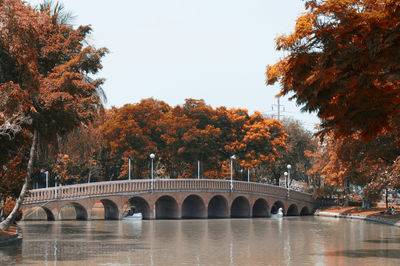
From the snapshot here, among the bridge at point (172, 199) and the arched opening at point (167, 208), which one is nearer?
the bridge at point (172, 199)

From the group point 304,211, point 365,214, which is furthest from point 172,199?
point 304,211

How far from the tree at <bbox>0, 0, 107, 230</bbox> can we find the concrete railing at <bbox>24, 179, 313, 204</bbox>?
13.3m

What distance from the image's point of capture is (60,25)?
2714 centimetres

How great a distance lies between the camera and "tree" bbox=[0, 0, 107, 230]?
20078 millimetres

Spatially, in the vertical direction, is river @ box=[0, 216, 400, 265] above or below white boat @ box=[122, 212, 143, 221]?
below

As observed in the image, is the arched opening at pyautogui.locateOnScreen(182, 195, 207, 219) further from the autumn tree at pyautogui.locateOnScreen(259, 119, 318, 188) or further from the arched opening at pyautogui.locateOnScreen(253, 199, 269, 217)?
the autumn tree at pyautogui.locateOnScreen(259, 119, 318, 188)

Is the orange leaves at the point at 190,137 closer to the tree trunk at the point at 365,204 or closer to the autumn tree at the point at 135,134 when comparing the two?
the autumn tree at the point at 135,134

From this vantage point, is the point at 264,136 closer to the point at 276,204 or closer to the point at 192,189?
the point at 276,204

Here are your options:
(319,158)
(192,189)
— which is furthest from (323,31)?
(319,158)

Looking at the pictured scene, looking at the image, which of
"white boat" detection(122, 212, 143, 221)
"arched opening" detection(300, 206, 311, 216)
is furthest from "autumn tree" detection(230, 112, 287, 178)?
"white boat" detection(122, 212, 143, 221)

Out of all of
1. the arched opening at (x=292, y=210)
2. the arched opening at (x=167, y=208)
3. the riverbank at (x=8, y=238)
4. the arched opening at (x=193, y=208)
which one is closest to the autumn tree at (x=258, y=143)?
the arched opening at (x=292, y=210)

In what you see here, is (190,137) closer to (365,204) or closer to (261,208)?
(261,208)

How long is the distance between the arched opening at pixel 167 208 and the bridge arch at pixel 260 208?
12521 millimetres

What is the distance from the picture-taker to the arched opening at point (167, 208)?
52.0 m
